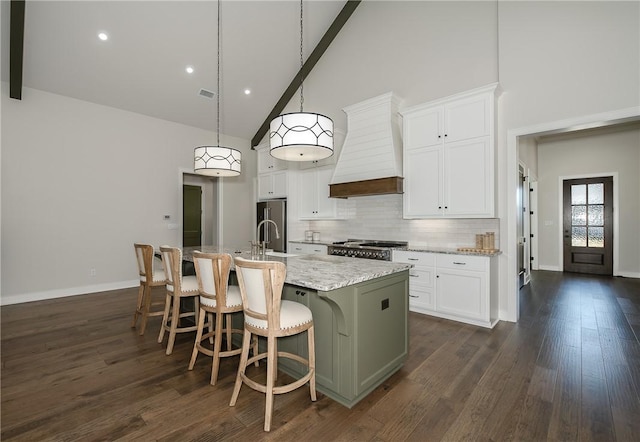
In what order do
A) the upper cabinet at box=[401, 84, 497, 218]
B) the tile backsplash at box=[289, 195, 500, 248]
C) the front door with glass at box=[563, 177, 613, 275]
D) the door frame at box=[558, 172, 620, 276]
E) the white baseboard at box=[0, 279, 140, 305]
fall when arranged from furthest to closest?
the front door with glass at box=[563, 177, 613, 275] → the door frame at box=[558, 172, 620, 276] → the white baseboard at box=[0, 279, 140, 305] → the tile backsplash at box=[289, 195, 500, 248] → the upper cabinet at box=[401, 84, 497, 218]

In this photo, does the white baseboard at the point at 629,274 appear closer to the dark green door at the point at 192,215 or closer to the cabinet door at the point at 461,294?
the cabinet door at the point at 461,294

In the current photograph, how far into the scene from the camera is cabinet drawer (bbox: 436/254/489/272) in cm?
356

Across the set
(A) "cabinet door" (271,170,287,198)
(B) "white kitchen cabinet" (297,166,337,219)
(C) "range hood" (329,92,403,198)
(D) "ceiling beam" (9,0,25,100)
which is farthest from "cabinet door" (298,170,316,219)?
(D) "ceiling beam" (9,0,25,100)

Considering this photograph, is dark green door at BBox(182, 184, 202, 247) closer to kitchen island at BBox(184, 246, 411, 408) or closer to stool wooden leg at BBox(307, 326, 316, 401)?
kitchen island at BBox(184, 246, 411, 408)

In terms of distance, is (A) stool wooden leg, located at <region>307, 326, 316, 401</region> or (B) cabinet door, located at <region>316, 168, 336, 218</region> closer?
(A) stool wooden leg, located at <region>307, 326, 316, 401</region>

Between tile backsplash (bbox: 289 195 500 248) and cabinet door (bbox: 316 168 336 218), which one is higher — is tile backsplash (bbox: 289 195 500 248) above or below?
below

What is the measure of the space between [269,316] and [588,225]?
313 inches

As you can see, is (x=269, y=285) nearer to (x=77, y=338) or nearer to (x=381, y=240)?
(x=77, y=338)

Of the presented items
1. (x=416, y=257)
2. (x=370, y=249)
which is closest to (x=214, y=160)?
(x=370, y=249)

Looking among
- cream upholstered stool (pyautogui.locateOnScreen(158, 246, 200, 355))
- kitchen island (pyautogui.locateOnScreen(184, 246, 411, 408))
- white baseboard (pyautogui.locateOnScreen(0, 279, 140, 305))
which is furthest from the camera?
white baseboard (pyautogui.locateOnScreen(0, 279, 140, 305))

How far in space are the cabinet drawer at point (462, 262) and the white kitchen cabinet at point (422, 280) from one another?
0.10m

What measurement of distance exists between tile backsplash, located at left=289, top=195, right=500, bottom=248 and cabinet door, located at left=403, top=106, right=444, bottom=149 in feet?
3.10

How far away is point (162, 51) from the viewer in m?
4.78

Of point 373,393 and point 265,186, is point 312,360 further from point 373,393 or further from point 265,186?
point 265,186
